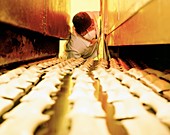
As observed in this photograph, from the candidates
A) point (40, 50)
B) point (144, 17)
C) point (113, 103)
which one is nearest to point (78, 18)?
point (40, 50)

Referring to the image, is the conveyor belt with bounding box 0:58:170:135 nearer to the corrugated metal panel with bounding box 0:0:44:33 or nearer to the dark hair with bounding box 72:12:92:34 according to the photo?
the corrugated metal panel with bounding box 0:0:44:33

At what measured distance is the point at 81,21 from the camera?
18.7 ft

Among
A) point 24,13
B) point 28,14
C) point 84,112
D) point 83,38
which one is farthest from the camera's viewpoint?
point 83,38

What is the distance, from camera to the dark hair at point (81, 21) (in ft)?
18.6

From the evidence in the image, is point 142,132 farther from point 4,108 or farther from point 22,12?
point 22,12

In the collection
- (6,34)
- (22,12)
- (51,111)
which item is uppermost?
(22,12)

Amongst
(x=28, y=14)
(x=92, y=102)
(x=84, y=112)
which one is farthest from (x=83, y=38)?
(x=84, y=112)

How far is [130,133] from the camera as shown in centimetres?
64

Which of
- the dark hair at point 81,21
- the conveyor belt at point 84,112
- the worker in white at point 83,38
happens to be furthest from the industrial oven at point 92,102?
the dark hair at point 81,21

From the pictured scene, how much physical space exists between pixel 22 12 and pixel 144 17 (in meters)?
1.17

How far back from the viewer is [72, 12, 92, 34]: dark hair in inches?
223

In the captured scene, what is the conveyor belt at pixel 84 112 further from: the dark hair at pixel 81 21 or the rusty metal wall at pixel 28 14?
the dark hair at pixel 81 21

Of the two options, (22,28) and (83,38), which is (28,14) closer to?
(22,28)

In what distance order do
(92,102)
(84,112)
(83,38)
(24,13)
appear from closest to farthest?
(84,112) → (92,102) → (24,13) → (83,38)
